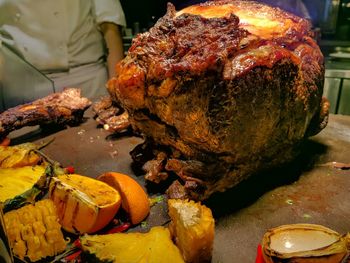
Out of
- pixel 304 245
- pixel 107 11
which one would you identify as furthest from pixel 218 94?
pixel 107 11

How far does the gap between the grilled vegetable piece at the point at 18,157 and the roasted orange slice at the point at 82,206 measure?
58 cm

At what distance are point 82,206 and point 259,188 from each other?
3.76 ft

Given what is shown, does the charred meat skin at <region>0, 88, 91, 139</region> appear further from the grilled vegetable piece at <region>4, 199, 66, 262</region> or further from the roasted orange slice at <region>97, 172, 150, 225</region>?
the grilled vegetable piece at <region>4, 199, 66, 262</region>

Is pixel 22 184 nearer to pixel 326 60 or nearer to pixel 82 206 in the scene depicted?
pixel 82 206

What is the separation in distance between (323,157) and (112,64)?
3.50 m

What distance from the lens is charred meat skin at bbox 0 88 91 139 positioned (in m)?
3.00

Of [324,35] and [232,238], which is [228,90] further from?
[324,35]

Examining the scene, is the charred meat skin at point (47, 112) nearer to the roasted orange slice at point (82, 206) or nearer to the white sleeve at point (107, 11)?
the roasted orange slice at point (82, 206)

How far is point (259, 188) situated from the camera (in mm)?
2240

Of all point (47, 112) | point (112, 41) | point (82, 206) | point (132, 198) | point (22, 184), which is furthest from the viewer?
point (112, 41)

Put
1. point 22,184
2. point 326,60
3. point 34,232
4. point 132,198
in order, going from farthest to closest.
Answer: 1. point 326,60
2. point 22,184
3. point 132,198
4. point 34,232

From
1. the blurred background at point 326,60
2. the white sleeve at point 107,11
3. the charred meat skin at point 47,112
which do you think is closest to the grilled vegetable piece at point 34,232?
the charred meat skin at point 47,112

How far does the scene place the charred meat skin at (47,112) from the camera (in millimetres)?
3000

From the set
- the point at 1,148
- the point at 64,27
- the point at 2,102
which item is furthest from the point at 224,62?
the point at 2,102
